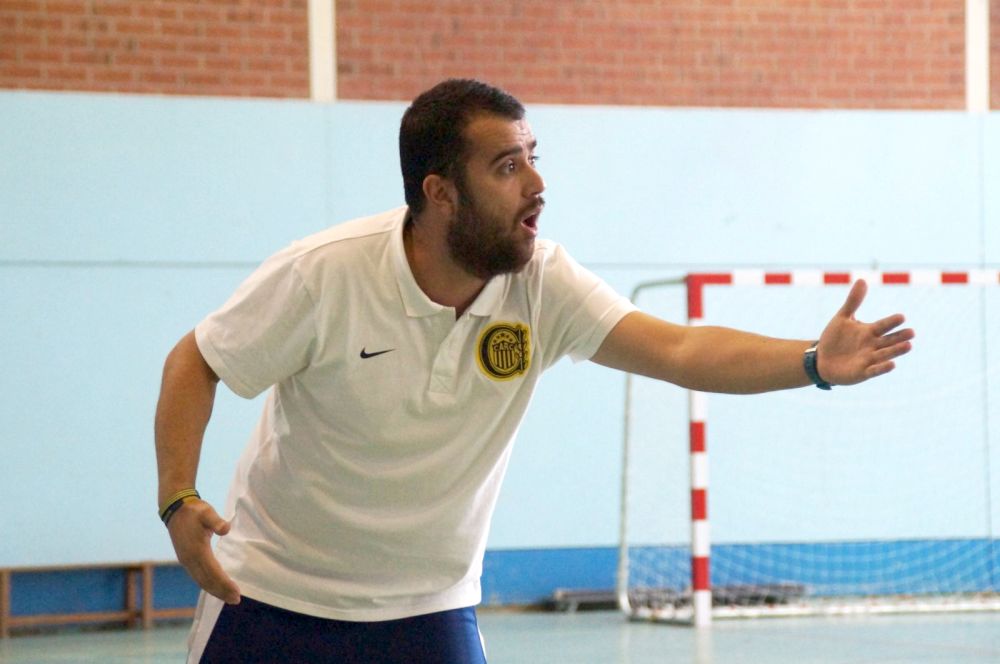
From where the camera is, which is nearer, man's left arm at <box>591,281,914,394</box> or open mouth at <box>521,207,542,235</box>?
man's left arm at <box>591,281,914,394</box>

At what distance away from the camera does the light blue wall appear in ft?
28.0

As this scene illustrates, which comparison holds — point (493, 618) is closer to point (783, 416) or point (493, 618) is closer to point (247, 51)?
point (783, 416)

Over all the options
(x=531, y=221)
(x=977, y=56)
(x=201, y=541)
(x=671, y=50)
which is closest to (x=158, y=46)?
(x=671, y=50)

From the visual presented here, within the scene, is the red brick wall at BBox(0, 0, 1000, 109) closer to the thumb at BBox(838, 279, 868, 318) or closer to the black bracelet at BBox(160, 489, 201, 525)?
the black bracelet at BBox(160, 489, 201, 525)

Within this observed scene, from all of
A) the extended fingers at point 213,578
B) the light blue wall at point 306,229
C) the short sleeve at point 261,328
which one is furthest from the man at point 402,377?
the light blue wall at point 306,229

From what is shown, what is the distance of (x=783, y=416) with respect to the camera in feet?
30.6

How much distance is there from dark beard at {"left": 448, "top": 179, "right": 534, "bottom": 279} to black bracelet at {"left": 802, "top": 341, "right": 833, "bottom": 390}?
2.07 feet

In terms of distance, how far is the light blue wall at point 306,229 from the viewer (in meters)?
8.52

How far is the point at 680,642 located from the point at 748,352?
459 centimetres

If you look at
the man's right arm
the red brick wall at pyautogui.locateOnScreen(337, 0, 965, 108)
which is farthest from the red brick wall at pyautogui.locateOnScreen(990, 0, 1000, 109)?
the man's right arm

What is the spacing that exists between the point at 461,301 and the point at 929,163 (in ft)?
24.2

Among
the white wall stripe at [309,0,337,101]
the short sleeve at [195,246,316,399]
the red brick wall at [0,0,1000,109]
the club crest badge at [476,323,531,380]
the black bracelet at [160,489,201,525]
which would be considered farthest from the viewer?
the white wall stripe at [309,0,337,101]

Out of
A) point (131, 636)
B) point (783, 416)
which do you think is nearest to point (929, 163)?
point (783, 416)

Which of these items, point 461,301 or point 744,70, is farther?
point 744,70
